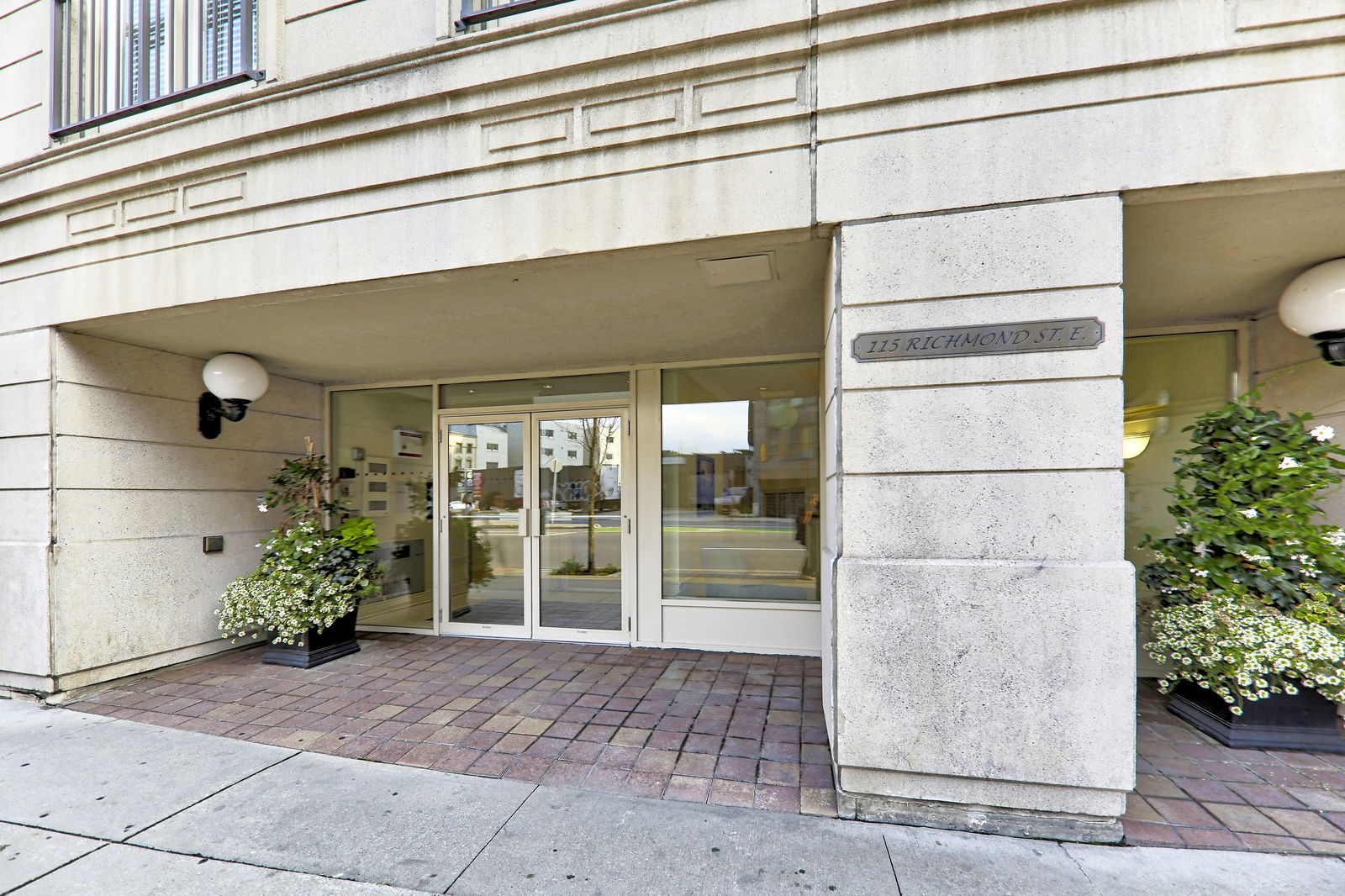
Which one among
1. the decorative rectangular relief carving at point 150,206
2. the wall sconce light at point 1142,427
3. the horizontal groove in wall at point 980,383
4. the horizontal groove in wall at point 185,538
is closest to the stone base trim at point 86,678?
the horizontal groove in wall at point 185,538

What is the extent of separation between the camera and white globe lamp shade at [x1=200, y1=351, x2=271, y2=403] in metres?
4.20

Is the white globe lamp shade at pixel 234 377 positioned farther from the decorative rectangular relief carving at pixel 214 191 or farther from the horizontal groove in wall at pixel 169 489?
the decorative rectangular relief carving at pixel 214 191

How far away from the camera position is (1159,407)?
12.6ft

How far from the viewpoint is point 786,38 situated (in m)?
2.46

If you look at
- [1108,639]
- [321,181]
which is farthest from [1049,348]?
[321,181]

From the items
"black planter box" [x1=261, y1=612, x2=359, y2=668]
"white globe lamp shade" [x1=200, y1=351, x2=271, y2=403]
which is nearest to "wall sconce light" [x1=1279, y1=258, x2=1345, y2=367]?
"black planter box" [x1=261, y1=612, x2=359, y2=668]

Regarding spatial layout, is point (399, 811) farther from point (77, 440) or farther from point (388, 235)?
point (77, 440)

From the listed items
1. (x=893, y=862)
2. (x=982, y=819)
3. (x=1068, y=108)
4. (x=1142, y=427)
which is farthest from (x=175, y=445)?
(x=1142, y=427)

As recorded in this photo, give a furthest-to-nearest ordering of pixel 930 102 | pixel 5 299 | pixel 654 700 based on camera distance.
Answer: pixel 5 299
pixel 654 700
pixel 930 102

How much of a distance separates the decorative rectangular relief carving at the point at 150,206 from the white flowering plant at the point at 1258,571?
19.8ft

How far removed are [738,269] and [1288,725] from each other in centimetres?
357

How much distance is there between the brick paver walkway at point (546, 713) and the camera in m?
2.66

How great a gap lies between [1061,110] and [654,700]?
3.57 meters

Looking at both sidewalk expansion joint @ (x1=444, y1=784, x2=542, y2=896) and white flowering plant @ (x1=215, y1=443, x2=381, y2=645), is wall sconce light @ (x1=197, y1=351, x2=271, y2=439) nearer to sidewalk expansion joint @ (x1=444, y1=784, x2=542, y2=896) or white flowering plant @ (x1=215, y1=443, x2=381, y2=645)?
white flowering plant @ (x1=215, y1=443, x2=381, y2=645)
